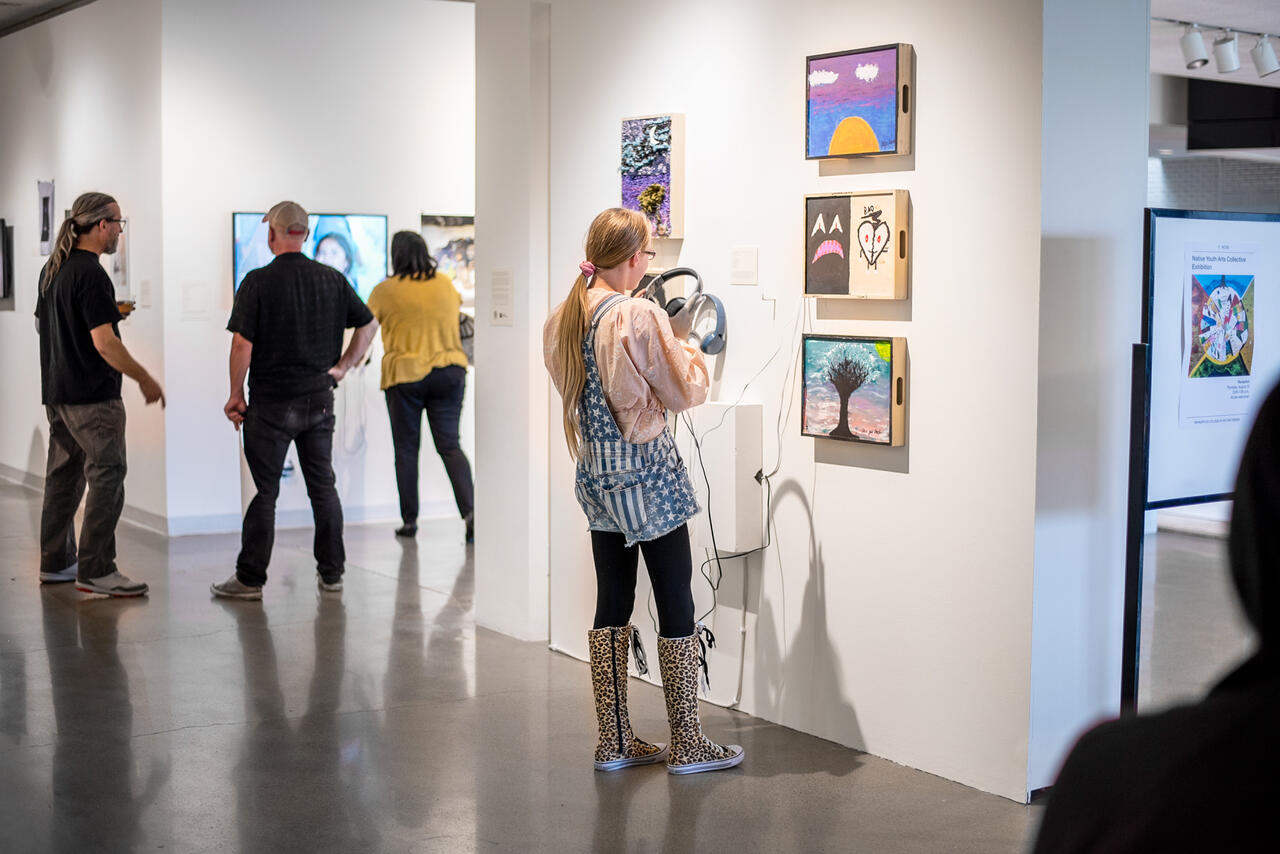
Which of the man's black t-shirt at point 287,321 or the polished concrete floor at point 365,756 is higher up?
the man's black t-shirt at point 287,321

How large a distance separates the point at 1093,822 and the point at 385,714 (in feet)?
13.2

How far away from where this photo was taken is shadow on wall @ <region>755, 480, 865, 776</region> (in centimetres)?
451

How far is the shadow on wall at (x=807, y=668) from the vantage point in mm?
4508

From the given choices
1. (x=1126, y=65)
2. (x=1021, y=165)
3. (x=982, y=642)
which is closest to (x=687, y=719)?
(x=982, y=642)

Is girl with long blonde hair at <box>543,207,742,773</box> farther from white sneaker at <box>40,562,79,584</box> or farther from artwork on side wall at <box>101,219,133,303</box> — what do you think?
artwork on side wall at <box>101,219,133,303</box>

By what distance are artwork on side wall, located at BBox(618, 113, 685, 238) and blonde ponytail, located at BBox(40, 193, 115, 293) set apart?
8.46 feet

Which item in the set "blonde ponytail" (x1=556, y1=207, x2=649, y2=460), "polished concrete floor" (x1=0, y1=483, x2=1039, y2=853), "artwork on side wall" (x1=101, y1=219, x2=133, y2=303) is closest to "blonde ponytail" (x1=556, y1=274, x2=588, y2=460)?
"blonde ponytail" (x1=556, y1=207, x2=649, y2=460)

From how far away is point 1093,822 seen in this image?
103 centimetres

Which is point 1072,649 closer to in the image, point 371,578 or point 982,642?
point 982,642

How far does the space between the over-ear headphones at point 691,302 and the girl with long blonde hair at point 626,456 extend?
627 millimetres

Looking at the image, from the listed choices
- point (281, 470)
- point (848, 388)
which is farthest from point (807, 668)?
point (281, 470)

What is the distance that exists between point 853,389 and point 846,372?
0.06 m

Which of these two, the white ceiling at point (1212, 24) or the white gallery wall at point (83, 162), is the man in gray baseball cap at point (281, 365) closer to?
the white gallery wall at point (83, 162)

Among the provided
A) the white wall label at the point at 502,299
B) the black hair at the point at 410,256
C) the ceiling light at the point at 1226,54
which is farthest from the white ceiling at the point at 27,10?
the ceiling light at the point at 1226,54
